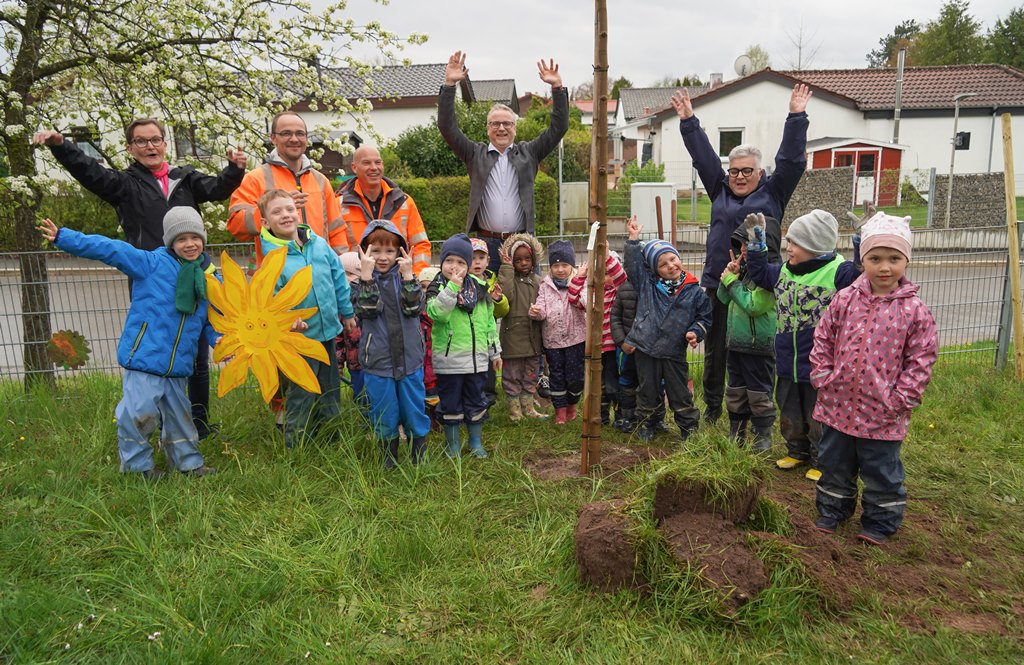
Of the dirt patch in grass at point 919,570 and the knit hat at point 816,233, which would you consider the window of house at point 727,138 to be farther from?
the dirt patch in grass at point 919,570

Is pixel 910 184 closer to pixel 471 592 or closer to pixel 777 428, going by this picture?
pixel 777 428

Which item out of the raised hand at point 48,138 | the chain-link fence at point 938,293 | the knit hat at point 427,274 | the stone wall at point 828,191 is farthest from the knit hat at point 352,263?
the stone wall at point 828,191

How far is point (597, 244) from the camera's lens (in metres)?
3.97

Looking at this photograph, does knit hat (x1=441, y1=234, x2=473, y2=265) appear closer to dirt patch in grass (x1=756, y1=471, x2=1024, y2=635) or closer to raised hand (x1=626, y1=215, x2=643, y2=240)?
raised hand (x1=626, y1=215, x2=643, y2=240)

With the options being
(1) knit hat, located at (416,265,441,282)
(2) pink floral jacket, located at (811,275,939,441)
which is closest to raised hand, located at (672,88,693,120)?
(2) pink floral jacket, located at (811,275,939,441)

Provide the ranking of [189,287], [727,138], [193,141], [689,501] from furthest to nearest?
[727,138], [193,141], [189,287], [689,501]

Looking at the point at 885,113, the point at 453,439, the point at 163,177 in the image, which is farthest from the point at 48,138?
the point at 885,113

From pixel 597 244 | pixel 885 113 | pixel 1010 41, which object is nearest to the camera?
pixel 597 244

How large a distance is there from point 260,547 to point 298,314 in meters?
1.47

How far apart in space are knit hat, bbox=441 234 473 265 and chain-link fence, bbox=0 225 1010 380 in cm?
292

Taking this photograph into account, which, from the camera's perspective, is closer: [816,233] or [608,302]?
[816,233]

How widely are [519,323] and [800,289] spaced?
6.87 ft

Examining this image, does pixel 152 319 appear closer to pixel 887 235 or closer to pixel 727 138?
pixel 887 235

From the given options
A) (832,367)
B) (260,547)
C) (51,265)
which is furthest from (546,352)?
(51,265)
